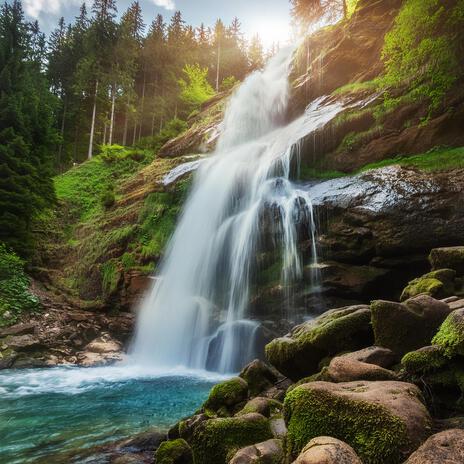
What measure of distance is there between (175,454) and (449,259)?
6.27 m

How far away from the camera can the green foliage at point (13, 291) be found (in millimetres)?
12406

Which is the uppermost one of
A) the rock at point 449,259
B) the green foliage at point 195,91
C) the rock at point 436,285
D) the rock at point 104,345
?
the green foliage at point 195,91

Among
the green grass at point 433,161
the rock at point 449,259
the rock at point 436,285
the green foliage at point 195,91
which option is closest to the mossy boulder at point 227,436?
the rock at point 436,285

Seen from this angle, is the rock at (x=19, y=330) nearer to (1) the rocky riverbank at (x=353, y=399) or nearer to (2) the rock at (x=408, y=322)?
(1) the rocky riverbank at (x=353, y=399)

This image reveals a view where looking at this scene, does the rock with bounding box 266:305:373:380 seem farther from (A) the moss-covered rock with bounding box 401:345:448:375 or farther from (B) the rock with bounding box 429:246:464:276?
(B) the rock with bounding box 429:246:464:276

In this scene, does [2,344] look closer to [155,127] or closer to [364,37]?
[364,37]

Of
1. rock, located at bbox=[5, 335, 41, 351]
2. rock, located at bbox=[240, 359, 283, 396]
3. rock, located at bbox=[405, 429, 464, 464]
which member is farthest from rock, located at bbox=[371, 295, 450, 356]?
rock, located at bbox=[5, 335, 41, 351]

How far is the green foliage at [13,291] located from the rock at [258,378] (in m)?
9.77

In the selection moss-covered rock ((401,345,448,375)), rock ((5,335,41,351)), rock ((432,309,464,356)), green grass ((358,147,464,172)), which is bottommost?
rock ((5,335,41,351))

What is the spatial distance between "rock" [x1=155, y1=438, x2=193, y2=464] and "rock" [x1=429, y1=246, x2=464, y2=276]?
19.8 ft

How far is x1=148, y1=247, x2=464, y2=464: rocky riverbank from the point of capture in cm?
231

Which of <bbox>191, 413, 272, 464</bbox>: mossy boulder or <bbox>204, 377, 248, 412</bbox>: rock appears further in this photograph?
<bbox>204, 377, 248, 412</bbox>: rock

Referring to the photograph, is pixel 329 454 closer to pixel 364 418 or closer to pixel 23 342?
pixel 364 418

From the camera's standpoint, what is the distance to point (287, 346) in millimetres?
5824
